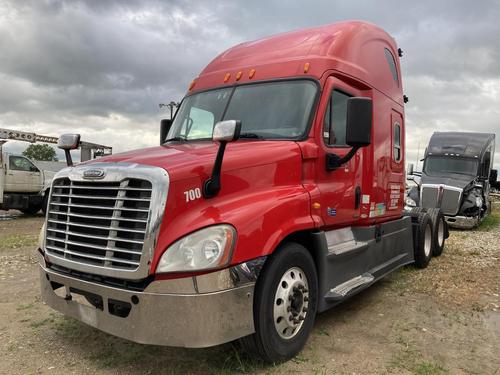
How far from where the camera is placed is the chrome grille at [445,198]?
1377cm

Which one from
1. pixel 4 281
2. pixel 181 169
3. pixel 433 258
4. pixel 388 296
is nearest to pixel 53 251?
pixel 181 169

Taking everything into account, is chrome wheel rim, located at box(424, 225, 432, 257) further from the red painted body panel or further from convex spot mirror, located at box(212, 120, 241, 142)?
convex spot mirror, located at box(212, 120, 241, 142)

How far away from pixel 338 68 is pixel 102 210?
285 cm

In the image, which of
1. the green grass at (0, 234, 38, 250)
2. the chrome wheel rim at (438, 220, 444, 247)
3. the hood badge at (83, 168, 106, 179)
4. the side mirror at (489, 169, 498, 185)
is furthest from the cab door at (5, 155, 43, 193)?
the side mirror at (489, 169, 498, 185)

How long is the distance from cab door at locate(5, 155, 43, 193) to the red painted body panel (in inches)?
501

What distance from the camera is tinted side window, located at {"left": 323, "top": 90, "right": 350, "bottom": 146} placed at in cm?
447

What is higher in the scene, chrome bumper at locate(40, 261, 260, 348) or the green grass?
chrome bumper at locate(40, 261, 260, 348)

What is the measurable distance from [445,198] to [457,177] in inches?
62.4

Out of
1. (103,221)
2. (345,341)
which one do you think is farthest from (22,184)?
(345,341)

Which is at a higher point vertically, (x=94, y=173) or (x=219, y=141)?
(x=219, y=141)

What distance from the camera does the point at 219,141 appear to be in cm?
329

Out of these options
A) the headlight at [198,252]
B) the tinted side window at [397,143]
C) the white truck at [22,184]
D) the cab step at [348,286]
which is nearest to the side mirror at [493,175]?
the tinted side window at [397,143]

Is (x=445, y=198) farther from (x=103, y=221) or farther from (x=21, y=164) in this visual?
(x=21, y=164)

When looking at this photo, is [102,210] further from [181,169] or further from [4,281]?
[4,281]
